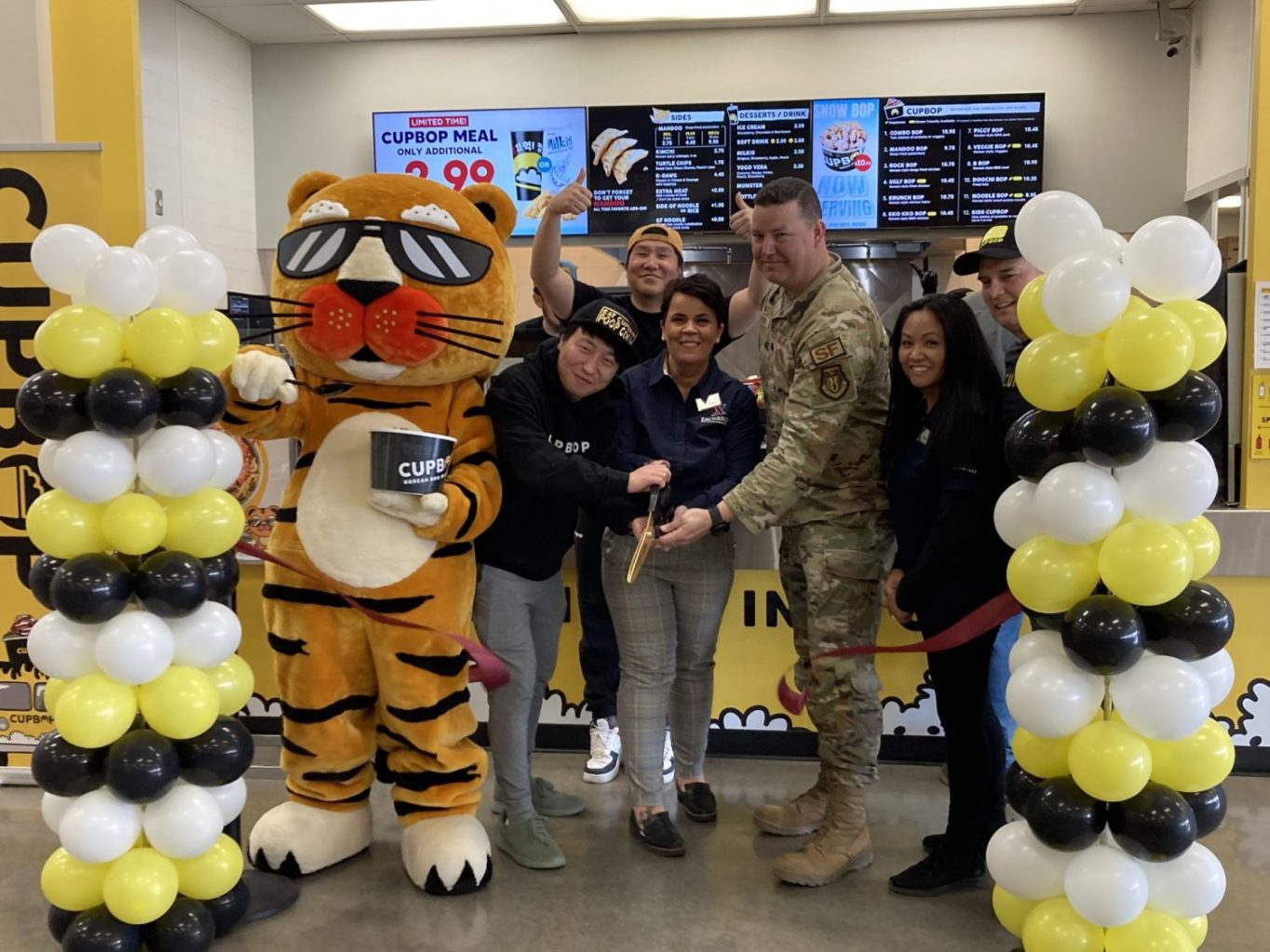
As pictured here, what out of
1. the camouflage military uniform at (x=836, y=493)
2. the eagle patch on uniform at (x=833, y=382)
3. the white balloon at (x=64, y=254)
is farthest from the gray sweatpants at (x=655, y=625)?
the white balloon at (x=64, y=254)

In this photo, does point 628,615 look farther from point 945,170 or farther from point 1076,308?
point 945,170

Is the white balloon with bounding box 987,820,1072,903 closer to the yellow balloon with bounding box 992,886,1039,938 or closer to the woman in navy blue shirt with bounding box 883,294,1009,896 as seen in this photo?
the yellow balloon with bounding box 992,886,1039,938

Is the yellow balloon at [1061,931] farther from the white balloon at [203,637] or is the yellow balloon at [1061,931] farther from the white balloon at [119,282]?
the white balloon at [119,282]

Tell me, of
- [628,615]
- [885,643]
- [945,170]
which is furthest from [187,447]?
[945,170]

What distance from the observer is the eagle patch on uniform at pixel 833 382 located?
8.21 ft

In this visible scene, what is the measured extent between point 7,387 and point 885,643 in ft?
8.92

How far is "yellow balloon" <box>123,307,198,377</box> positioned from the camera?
77.7 inches

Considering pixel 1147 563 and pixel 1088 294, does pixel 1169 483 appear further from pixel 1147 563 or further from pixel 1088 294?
pixel 1088 294

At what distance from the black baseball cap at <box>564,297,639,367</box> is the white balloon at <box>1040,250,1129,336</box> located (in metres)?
1.03

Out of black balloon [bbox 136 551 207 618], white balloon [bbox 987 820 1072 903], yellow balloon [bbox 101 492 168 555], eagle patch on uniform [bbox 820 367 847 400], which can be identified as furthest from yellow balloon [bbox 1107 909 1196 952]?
yellow balloon [bbox 101 492 168 555]

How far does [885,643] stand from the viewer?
327 centimetres

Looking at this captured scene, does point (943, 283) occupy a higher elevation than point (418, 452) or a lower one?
higher

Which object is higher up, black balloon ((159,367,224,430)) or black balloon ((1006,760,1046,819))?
black balloon ((159,367,224,430))

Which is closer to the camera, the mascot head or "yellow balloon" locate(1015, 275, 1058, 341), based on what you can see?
"yellow balloon" locate(1015, 275, 1058, 341)
